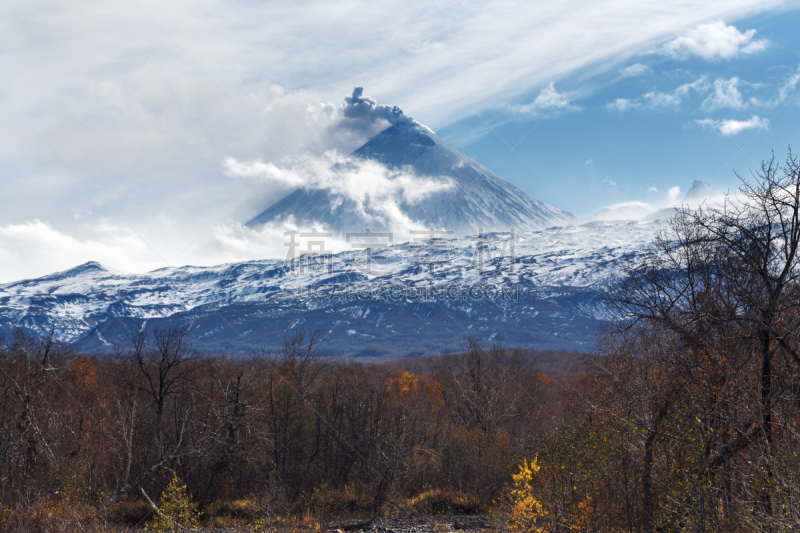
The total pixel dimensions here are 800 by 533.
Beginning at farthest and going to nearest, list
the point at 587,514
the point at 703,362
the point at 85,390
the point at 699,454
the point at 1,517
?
the point at 85,390 < the point at 1,517 < the point at 703,362 < the point at 587,514 < the point at 699,454

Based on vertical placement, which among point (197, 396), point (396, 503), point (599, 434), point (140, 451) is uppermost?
point (599, 434)

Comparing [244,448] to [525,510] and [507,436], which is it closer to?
[507,436]

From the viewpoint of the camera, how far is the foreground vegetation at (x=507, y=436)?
452 inches

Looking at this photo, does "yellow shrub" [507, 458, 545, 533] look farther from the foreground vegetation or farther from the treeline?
the treeline

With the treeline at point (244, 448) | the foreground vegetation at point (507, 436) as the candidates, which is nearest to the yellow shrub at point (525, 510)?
the foreground vegetation at point (507, 436)

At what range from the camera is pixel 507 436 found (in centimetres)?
3609

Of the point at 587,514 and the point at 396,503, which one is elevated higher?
the point at 587,514

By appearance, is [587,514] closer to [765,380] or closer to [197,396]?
[765,380]

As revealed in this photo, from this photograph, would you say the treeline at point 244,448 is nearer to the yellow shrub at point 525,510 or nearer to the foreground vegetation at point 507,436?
the foreground vegetation at point 507,436

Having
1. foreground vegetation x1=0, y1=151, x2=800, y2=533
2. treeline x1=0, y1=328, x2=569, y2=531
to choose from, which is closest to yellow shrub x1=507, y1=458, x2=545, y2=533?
foreground vegetation x1=0, y1=151, x2=800, y2=533

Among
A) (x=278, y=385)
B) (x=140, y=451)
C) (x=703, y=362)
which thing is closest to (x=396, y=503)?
(x=278, y=385)

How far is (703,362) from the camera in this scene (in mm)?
13641

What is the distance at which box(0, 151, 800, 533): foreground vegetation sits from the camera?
11.5m

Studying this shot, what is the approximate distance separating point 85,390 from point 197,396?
63.2ft
